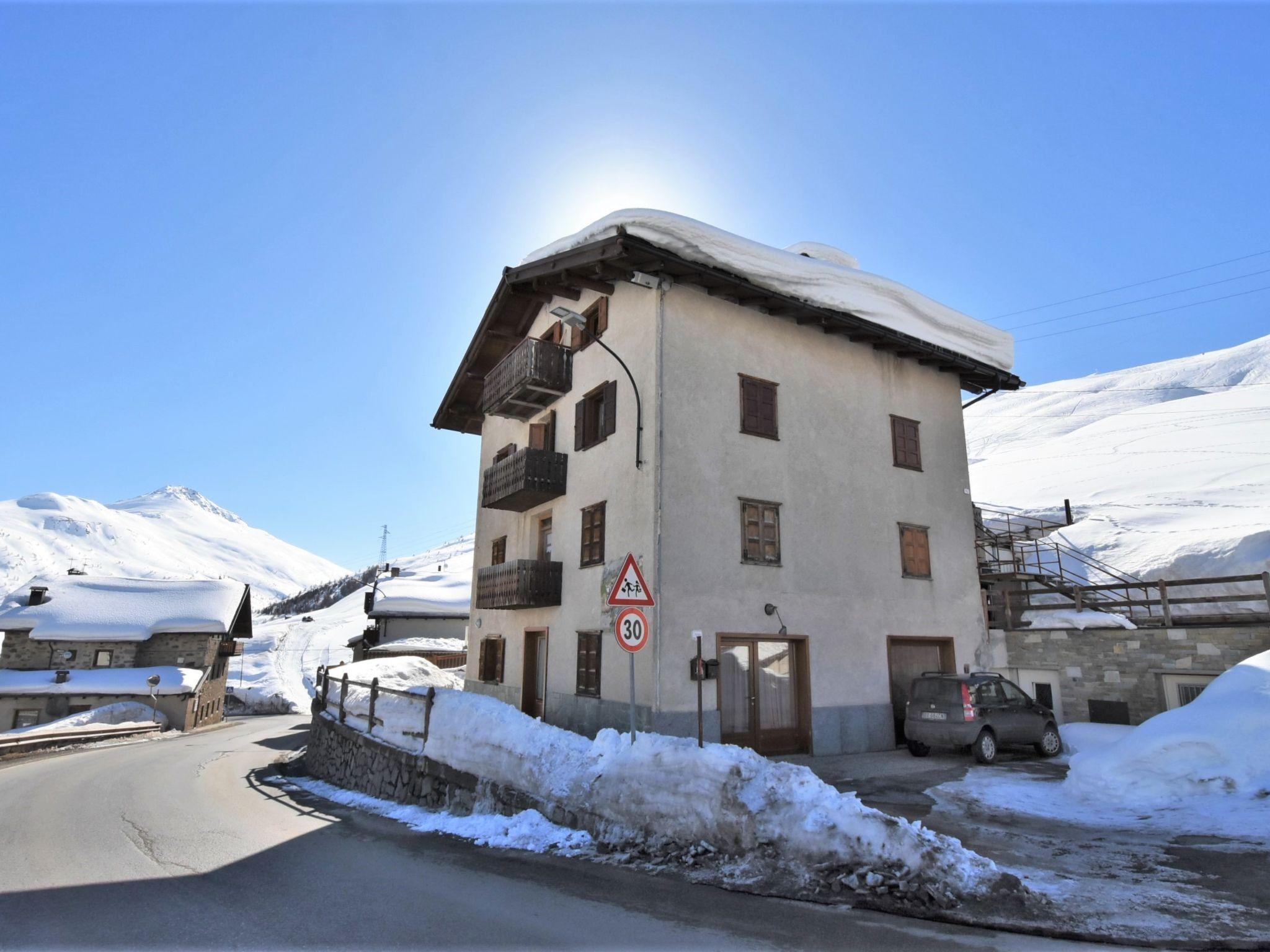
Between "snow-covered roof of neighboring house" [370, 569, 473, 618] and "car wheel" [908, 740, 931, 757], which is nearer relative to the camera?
"car wheel" [908, 740, 931, 757]

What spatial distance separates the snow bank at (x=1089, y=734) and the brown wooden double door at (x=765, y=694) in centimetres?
567

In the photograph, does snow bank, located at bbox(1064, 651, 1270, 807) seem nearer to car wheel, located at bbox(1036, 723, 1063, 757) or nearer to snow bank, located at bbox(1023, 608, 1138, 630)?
car wheel, located at bbox(1036, 723, 1063, 757)

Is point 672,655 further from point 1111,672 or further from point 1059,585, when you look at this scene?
point 1059,585

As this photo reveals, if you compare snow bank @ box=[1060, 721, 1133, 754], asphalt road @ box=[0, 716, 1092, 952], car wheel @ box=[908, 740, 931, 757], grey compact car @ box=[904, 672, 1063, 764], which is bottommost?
asphalt road @ box=[0, 716, 1092, 952]

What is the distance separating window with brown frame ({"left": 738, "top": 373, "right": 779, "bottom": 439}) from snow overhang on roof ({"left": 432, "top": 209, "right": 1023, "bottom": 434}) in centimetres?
190

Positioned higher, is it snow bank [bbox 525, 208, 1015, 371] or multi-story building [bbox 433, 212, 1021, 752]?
snow bank [bbox 525, 208, 1015, 371]

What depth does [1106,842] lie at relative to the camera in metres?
8.64

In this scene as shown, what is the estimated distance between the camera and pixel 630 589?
392 inches

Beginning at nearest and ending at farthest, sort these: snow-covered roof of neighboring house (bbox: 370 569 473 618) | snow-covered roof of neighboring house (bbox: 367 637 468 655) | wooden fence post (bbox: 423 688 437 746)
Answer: wooden fence post (bbox: 423 688 437 746)
snow-covered roof of neighboring house (bbox: 367 637 468 655)
snow-covered roof of neighboring house (bbox: 370 569 473 618)

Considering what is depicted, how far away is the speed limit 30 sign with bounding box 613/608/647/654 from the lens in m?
9.70

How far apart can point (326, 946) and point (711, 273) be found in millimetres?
13152

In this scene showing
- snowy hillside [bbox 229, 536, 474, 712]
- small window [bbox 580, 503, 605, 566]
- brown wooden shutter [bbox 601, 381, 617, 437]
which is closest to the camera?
small window [bbox 580, 503, 605, 566]

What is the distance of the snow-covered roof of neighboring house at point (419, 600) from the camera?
48.8m

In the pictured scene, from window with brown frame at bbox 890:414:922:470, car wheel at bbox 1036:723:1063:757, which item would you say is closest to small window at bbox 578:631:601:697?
window with brown frame at bbox 890:414:922:470
